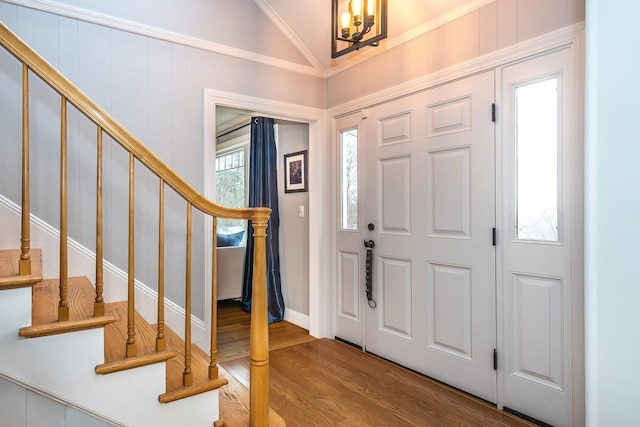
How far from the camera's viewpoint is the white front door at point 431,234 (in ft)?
7.27

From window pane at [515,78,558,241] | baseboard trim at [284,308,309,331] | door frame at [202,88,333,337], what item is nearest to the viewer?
window pane at [515,78,558,241]

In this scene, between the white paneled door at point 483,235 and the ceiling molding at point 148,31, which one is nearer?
the white paneled door at point 483,235

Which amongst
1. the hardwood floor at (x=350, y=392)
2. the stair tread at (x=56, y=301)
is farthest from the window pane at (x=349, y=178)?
the stair tread at (x=56, y=301)

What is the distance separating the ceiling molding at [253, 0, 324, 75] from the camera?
2.97 metres

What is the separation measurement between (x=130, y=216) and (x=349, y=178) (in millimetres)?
1995

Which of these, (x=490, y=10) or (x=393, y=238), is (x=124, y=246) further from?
(x=490, y=10)

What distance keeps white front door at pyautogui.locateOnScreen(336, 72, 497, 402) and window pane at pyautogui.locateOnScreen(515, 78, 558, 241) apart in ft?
0.51

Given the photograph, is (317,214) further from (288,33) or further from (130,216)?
(130,216)

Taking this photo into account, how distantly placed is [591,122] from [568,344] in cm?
117

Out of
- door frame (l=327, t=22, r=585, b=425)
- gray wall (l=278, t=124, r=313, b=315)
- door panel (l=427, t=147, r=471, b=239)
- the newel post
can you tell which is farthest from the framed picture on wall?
the newel post

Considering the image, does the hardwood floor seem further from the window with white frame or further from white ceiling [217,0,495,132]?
the window with white frame

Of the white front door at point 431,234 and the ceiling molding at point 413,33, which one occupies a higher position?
the ceiling molding at point 413,33

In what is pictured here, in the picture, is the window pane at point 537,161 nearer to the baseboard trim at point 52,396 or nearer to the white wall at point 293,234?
the white wall at point 293,234

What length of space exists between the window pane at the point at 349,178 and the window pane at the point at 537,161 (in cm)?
131
